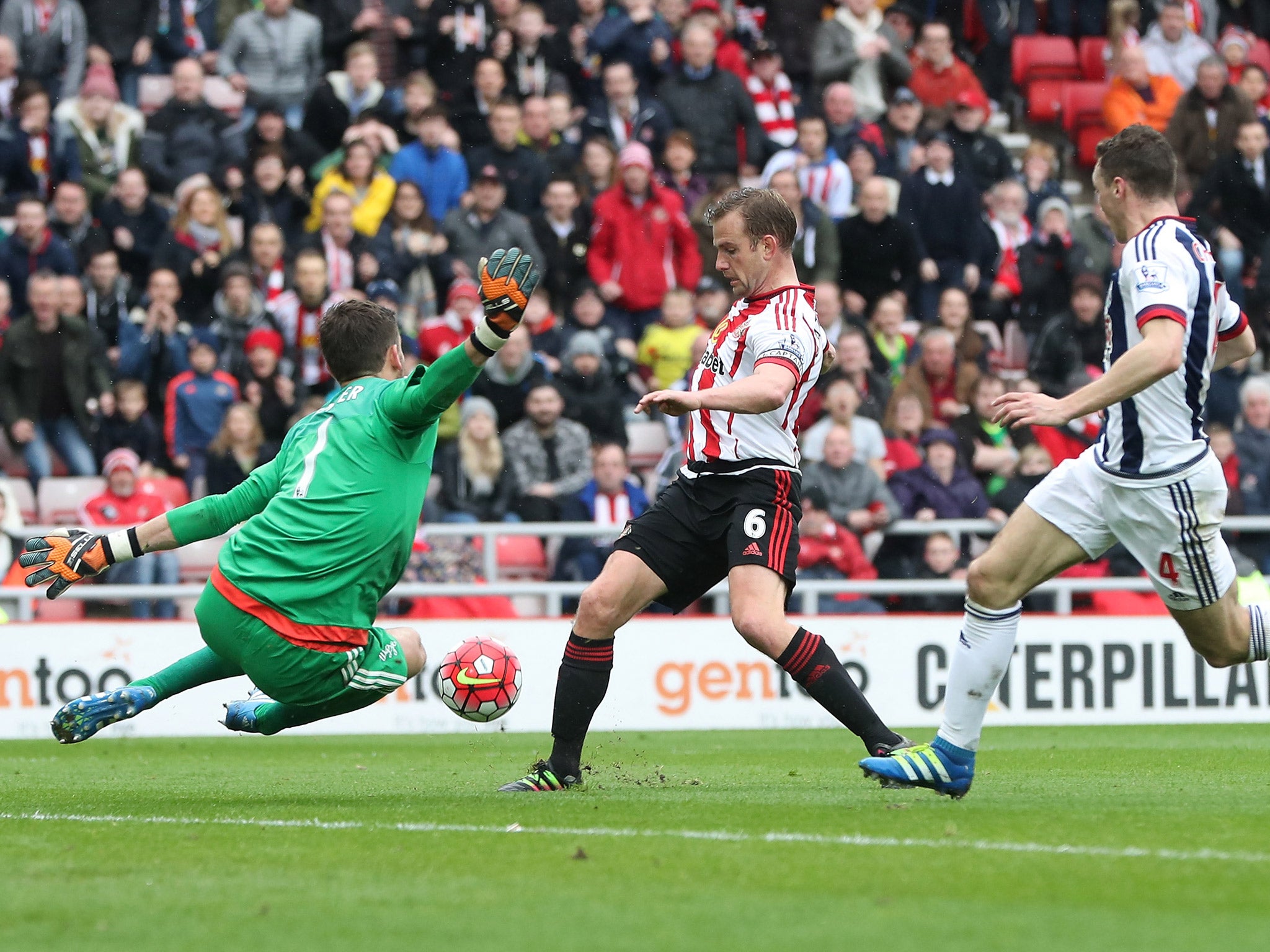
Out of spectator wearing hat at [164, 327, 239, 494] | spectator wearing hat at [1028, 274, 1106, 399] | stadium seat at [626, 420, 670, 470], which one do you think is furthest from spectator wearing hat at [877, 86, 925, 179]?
spectator wearing hat at [164, 327, 239, 494]

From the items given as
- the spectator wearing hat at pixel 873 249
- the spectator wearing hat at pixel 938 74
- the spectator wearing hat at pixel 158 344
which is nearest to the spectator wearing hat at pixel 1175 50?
the spectator wearing hat at pixel 938 74

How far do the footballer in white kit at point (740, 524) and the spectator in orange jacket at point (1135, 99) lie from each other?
12066mm

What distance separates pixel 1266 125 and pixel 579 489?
7.95 meters

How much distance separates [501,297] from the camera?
648 centimetres

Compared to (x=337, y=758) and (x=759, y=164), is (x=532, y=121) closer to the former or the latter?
(x=759, y=164)

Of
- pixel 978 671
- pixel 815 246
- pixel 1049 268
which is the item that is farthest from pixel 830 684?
pixel 1049 268

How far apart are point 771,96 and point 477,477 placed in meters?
5.64

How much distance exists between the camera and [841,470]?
14430 mm

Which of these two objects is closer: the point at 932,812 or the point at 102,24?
the point at 932,812

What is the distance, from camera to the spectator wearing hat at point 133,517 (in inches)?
550

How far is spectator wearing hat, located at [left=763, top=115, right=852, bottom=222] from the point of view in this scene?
1700 centimetres

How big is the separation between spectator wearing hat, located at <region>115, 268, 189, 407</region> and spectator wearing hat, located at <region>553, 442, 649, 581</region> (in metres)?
3.53

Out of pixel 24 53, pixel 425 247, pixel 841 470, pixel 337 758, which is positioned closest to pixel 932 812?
pixel 337 758

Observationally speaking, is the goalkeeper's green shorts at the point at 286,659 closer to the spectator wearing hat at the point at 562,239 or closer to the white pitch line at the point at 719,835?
the white pitch line at the point at 719,835
